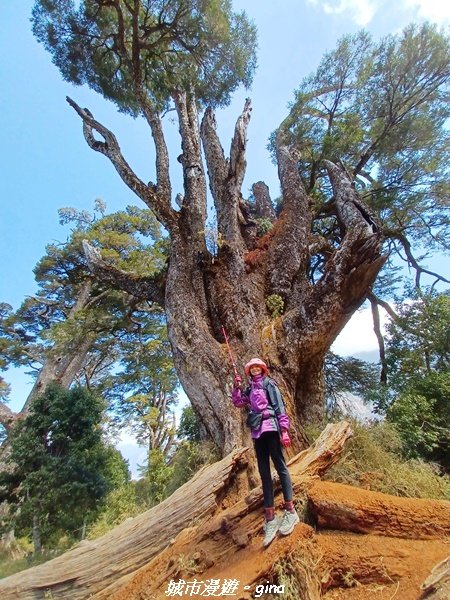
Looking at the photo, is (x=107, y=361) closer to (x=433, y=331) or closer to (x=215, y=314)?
(x=215, y=314)

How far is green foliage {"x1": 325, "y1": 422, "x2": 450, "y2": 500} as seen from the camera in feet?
13.1

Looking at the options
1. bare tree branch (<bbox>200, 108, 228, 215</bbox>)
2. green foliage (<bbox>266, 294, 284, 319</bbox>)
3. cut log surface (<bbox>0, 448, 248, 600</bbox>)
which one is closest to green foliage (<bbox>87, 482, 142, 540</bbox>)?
cut log surface (<bbox>0, 448, 248, 600</bbox>)

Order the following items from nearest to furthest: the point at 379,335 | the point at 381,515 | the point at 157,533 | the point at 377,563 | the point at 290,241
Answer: the point at 377,563 → the point at 381,515 → the point at 157,533 → the point at 290,241 → the point at 379,335

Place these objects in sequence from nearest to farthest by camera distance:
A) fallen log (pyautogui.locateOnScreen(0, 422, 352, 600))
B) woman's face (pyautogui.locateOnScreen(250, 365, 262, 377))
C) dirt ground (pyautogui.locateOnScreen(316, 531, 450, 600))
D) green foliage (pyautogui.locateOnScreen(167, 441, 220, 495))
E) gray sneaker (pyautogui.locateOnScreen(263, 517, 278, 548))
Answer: dirt ground (pyautogui.locateOnScreen(316, 531, 450, 600)) → gray sneaker (pyautogui.locateOnScreen(263, 517, 278, 548)) → fallen log (pyautogui.locateOnScreen(0, 422, 352, 600)) → woman's face (pyautogui.locateOnScreen(250, 365, 262, 377)) → green foliage (pyautogui.locateOnScreen(167, 441, 220, 495))

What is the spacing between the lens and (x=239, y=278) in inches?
249

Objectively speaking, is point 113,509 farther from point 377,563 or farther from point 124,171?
point 124,171

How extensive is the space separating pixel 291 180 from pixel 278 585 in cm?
771

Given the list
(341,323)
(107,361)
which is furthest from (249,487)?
(107,361)

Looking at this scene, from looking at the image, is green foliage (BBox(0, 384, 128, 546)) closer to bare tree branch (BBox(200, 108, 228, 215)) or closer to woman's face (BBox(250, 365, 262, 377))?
woman's face (BBox(250, 365, 262, 377))

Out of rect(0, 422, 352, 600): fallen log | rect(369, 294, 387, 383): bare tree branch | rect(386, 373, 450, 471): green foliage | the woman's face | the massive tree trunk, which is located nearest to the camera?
rect(0, 422, 352, 600): fallen log

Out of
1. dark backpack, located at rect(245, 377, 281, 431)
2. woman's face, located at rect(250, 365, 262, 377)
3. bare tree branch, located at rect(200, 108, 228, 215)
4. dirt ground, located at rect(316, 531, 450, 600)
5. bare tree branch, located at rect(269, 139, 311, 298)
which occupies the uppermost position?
bare tree branch, located at rect(200, 108, 228, 215)

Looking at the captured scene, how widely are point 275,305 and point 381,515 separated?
12.2ft

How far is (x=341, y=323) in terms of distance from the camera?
18.0ft

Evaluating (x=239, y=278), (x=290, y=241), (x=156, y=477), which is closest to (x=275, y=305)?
(x=239, y=278)
